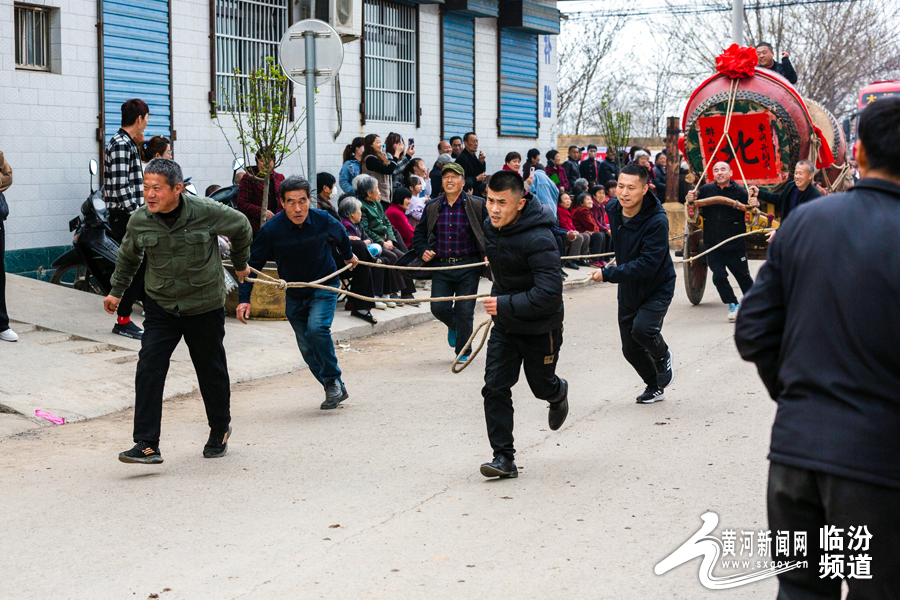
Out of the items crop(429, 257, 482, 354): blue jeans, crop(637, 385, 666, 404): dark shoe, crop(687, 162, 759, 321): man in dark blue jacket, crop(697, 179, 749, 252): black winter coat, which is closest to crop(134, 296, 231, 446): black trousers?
crop(637, 385, 666, 404): dark shoe

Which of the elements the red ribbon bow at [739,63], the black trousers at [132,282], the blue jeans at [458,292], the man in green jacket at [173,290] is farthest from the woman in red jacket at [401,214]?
the man in green jacket at [173,290]

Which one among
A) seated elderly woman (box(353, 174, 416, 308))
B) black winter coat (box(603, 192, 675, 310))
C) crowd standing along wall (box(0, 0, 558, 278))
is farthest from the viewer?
seated elderly woman (box(353, 174, 416, 308))

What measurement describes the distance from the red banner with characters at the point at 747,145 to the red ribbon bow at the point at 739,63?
493mm

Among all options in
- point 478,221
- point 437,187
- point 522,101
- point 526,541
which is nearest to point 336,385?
point 478,221

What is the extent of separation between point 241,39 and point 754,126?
6759mm

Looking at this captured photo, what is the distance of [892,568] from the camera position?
2.67 metres

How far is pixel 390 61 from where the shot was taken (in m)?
17.0

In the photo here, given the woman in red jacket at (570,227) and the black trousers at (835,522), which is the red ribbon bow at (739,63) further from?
the black trousers at (835,522)

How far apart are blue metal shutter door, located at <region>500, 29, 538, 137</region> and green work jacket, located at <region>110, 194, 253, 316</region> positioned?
568 inches

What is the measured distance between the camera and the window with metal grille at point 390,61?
1652cm

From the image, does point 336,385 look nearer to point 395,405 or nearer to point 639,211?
point 395,405

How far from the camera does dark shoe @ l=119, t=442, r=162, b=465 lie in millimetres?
5730

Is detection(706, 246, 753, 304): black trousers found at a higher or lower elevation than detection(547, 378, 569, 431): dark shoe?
higher

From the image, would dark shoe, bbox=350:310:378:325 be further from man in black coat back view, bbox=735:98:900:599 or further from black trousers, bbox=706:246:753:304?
man in black coat back view, bbox=735:98:900:599
